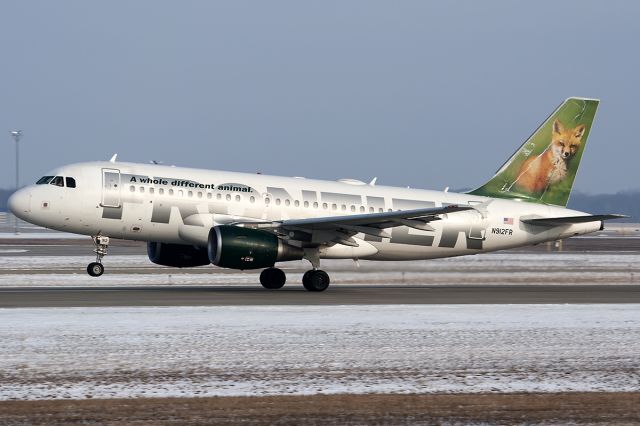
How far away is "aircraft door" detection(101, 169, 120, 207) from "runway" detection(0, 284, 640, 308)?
110 inches

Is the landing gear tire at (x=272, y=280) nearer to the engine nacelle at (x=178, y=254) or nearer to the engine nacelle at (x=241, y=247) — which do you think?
the engine nacelle at (x=178, y=254)

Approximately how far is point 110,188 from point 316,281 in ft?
24.0

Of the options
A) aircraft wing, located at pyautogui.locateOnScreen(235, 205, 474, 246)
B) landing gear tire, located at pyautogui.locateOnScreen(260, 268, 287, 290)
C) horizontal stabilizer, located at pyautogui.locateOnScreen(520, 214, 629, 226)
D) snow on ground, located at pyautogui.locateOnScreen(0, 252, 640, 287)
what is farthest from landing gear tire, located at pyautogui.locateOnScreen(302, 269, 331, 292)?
horizontal stabilizer, located at pyautogui.locateOnScreen(520, 214, 629, 226)

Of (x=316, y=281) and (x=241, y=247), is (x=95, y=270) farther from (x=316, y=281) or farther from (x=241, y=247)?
(x=316, y=281)

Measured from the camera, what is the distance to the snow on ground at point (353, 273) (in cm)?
3572

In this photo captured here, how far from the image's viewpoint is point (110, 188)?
32062 mm

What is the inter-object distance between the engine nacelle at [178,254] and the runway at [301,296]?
123cm

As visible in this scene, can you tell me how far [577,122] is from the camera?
38062 mm

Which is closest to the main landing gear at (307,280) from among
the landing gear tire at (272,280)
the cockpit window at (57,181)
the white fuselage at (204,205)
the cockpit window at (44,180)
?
the landing gear tire at (272,280)

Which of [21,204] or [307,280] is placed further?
[307,280]

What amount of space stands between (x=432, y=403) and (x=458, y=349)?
4651mm

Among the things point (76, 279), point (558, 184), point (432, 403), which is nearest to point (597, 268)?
point (558, 184)

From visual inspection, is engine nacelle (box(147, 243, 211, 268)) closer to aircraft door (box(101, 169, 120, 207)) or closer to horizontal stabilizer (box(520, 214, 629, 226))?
aircraft door (box(101, 169, 120, 207))

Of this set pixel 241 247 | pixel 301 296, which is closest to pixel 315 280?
pixel 301 296
